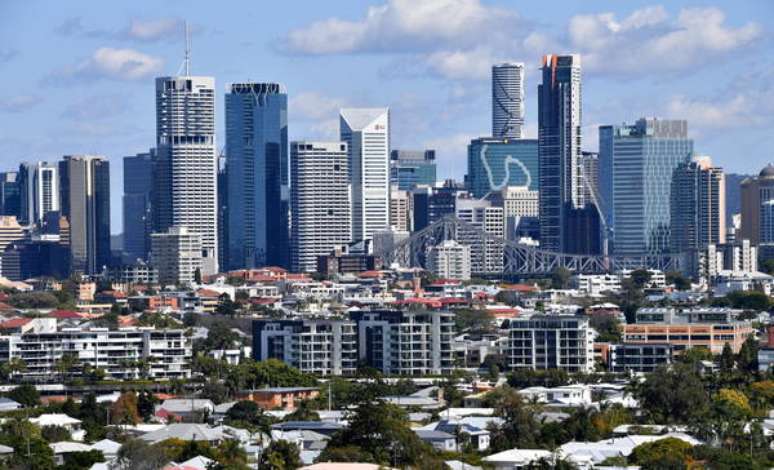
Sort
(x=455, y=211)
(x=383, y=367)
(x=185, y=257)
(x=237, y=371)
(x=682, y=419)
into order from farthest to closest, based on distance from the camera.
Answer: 1. (x=455, y=211)
2. (x=185, y=257)
3. (x=383, y=367)
4. (x=237, y=371)
5. (x=682, y=419)

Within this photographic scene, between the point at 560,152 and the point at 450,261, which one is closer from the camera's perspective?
the point at 450,261

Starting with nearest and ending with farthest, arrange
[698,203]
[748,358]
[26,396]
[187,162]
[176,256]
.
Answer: [26,396] → [748,358] → [176,256] → [698,203] → [187,162]

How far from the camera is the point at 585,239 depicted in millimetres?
169125

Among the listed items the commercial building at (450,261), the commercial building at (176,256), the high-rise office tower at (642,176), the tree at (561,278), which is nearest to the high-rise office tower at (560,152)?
the high-rise office tower at (642,176)

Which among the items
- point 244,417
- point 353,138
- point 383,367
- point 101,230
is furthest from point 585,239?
point 244,417

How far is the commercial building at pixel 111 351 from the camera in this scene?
7400 cm

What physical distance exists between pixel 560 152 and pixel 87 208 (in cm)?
2900

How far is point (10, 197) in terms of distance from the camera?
624 feet

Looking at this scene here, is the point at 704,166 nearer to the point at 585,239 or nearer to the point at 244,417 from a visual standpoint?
the point at 585,239

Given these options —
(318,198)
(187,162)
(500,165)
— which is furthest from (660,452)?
(500,165)

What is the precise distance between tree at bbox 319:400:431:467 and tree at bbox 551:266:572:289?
3280 inches

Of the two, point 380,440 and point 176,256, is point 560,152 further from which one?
point 380,440

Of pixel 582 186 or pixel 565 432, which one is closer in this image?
pixel 565 432

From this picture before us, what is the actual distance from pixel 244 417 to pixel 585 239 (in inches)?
4525
